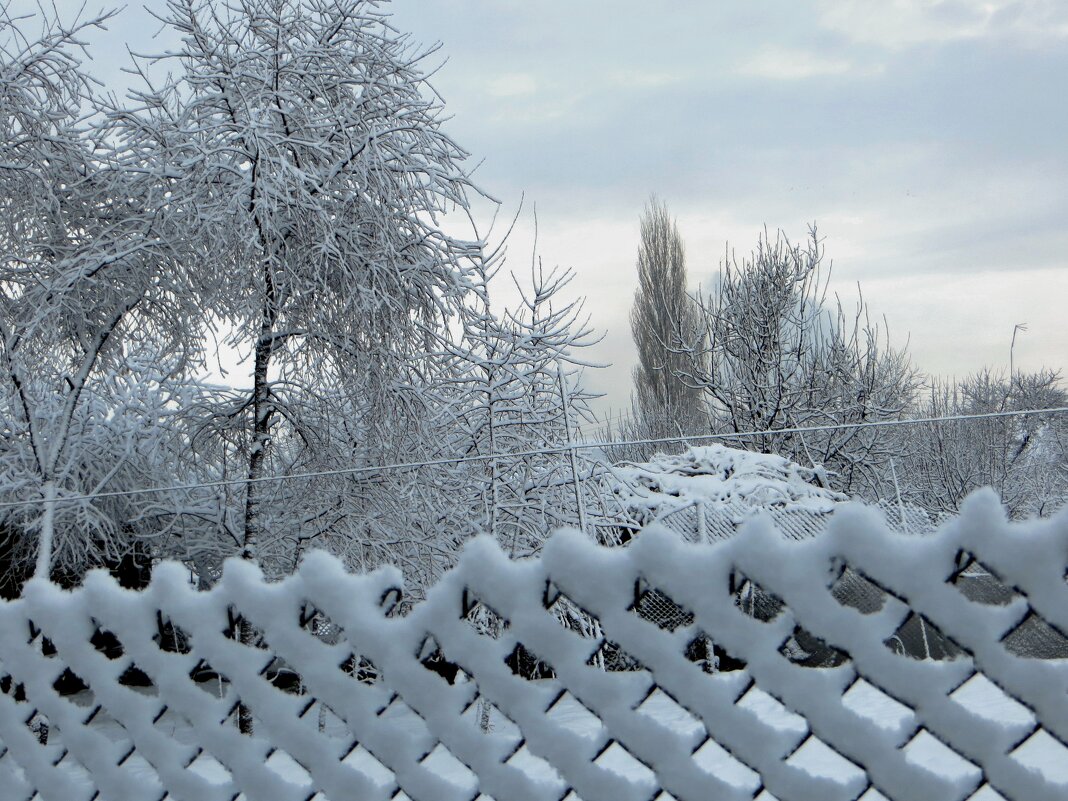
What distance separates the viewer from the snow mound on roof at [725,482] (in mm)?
8031

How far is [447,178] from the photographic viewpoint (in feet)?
21.6

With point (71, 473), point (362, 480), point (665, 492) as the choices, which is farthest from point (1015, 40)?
point (71, 473)

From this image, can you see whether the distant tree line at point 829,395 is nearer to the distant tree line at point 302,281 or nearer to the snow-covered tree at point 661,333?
the snow-covered tree at point 661,333

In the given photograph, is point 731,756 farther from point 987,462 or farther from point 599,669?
point 987,462

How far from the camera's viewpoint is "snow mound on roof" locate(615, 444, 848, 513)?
26.3ft

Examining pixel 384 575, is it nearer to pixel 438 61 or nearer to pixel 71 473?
pixel 438 61

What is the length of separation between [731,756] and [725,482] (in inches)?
301

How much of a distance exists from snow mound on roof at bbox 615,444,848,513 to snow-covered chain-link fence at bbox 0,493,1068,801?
21.1 ft

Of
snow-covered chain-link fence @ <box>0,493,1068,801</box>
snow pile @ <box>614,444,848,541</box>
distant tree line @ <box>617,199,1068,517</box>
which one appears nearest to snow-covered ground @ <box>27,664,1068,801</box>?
snow-covered chain-link fence @ <box>0,493,1068,801</box>

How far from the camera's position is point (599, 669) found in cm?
103

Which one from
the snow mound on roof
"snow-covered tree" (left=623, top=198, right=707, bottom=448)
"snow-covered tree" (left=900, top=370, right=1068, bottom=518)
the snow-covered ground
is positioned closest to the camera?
the snow-covered ground

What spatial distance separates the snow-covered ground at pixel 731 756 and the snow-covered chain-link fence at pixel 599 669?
22mm

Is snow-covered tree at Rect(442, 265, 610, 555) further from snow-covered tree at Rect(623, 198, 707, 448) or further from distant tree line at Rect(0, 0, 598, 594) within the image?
snow-covered tree at Rect(623, 198, 707, 448)

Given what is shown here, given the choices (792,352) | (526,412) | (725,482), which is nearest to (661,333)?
(792,352)
